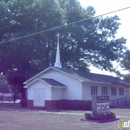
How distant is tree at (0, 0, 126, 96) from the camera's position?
44875mm

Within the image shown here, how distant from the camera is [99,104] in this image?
838 inches

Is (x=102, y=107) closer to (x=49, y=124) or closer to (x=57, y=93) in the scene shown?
(x=49, y=124)

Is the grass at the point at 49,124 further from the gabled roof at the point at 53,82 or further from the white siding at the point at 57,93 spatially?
the gabled roof at the point at 53,82

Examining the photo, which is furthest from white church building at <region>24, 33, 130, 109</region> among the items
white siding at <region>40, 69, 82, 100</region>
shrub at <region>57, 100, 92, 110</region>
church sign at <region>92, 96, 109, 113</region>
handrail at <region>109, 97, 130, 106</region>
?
church sign at <region>92, 96, 109, 113</region>

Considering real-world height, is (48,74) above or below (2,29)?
below

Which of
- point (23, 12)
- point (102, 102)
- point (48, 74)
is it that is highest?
point (23, 12)

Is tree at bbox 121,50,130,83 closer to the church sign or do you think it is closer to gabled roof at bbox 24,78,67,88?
gabled roof at bbox 24,78,67,88

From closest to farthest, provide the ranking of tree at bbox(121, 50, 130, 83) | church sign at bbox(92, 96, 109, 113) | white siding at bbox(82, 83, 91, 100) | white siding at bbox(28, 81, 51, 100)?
church sign at bbox(92, 96, 109, 113), white siding at bbox(28, 81, 51, 100), white siding at bbox(82, 83, 91, 100), tree at bbox(121, 50, 130, 83)

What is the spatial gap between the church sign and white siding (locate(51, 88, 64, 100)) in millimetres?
11741

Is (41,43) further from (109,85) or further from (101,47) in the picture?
(109,85)

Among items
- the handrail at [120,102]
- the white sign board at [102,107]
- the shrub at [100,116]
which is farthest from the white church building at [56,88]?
the shrub at [100,116]

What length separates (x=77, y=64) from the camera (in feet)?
178

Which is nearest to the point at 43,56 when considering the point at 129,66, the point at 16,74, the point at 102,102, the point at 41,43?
the point at 41,43

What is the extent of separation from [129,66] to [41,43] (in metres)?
15.3
